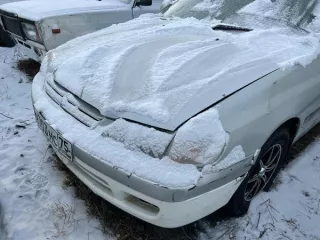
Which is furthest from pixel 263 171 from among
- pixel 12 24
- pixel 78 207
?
pixel 12 24

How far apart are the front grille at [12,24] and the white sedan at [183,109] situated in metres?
1.68

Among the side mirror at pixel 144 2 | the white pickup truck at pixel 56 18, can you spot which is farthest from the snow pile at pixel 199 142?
the side mirror at pixel 144 2

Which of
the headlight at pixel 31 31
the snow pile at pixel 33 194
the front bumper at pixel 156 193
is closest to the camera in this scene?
the front bumper at pixel 156 193

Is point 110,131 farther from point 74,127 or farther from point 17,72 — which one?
point 17,72

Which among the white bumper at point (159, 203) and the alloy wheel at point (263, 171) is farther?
the alloy wheel at point (263, 171)

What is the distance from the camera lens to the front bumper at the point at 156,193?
1.48 m

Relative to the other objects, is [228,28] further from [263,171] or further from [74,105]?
[74,105]

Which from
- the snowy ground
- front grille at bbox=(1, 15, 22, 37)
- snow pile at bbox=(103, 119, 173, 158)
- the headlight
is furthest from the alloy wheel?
front grille at bbox=(1, 15, 22, 37)

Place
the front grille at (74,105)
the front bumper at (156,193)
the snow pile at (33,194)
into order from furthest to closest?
the snow pile at (33,194)
the front grille at (74,105)
the front bumper at (156,193)

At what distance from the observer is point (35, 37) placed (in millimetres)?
3611

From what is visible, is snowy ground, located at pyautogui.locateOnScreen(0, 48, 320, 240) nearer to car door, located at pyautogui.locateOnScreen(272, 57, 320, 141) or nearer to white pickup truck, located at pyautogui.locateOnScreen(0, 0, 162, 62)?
car door, located at pyautogui.locateOnScreen(272, 57, 320, 141)

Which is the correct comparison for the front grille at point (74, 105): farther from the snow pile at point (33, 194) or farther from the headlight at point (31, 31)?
the headlight at point (31, 31)

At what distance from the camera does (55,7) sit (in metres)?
3.80

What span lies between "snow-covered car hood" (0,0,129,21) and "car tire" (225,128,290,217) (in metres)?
2.79
